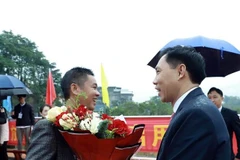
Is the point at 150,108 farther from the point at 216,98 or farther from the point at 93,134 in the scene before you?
the point at 93,134

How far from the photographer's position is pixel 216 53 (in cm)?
430

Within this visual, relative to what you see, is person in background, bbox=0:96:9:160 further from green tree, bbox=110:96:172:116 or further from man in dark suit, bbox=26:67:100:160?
man in dark suit, bbox=26:67:100:160

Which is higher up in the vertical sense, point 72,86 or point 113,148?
point 72,86

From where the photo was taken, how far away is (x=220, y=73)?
4.46m

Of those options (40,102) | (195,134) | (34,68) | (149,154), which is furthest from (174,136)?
(34,68)

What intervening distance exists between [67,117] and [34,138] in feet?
0.65

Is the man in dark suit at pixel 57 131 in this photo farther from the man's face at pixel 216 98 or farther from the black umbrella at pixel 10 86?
the black umbrella at pixel 10 86

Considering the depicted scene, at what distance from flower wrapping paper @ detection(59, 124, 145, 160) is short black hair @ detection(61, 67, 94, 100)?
0.31 m

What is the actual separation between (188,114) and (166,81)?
0.77 ft

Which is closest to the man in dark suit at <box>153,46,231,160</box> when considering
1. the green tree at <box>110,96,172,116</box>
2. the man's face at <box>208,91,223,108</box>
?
the man's face at <box>208,91,223,108</box>

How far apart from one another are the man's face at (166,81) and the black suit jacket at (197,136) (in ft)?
0.48

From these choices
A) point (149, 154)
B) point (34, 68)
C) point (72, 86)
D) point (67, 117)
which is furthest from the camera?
point (34, 68)

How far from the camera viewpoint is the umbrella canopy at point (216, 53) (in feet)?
13.6

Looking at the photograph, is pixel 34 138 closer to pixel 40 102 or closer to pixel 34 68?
pixel 40 102
